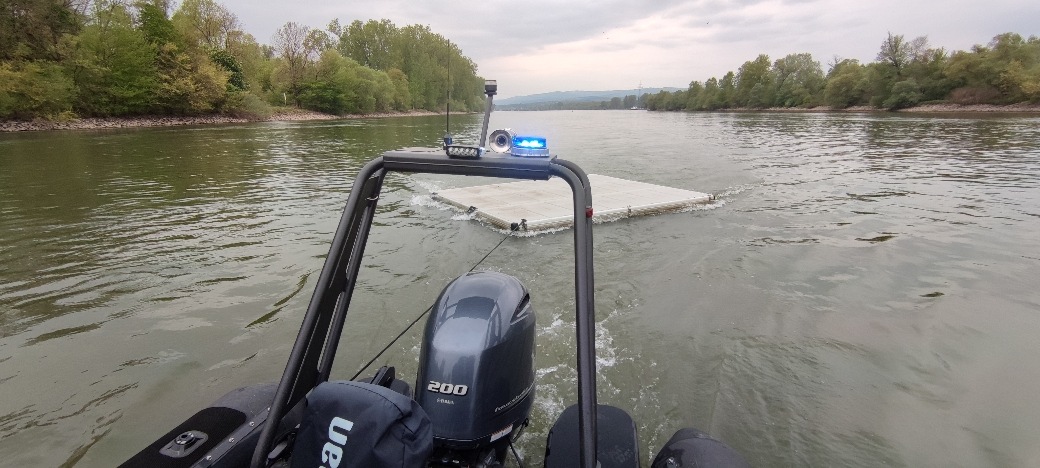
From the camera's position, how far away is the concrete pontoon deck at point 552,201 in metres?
9.78

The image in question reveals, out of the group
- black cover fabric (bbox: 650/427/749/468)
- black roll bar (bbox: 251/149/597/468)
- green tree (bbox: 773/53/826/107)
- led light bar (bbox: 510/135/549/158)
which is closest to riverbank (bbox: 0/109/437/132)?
black roll bar (bbox: 251/149/597/468)

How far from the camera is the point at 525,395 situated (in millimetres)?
2797

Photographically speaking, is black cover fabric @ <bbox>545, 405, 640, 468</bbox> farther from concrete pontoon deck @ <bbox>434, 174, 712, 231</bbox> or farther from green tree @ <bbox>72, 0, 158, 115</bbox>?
green tree @ <bbox>72, 0, 158, 115</bbox>

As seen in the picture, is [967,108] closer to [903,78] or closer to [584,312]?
[903,78]

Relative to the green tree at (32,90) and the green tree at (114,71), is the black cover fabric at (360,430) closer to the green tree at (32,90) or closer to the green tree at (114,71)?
the green tree at (32,90)

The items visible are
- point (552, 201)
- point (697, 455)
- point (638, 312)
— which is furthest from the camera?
point (552, 201)

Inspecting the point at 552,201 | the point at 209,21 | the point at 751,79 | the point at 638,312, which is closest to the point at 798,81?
the point at 751,79

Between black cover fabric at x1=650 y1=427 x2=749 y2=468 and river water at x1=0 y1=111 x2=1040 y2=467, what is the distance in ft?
4.10

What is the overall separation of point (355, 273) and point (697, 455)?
1876 mm

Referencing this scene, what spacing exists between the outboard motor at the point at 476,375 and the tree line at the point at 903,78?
272 ft

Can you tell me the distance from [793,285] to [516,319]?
224 inches

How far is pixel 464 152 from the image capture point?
2219 mm

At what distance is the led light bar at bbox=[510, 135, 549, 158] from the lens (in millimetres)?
2236

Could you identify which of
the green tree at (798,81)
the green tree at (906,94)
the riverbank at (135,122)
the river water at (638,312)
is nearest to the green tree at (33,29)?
the riverbank at (135,122)
